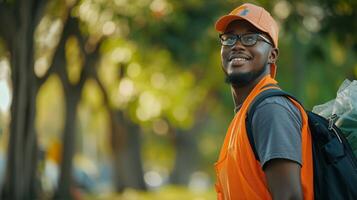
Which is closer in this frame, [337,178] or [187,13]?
[337,178]

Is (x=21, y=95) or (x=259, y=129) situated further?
(x=21, y=95)

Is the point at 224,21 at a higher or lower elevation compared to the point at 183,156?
lower

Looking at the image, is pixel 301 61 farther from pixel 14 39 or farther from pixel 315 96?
pixel 315 96

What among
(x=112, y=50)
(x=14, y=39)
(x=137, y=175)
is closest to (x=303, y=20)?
(x=14, y=39)

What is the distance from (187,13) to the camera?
20484 mm

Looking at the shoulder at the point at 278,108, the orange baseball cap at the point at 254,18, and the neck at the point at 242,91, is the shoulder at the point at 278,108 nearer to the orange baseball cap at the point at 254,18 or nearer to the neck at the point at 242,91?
the neck at the point at 242,91

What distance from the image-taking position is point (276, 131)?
3.39 metres

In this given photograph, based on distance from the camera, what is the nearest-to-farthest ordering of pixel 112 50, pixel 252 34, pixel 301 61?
pixel 252 34 → pixel 301 61 → pixel 112 50

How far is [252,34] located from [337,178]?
696 millimetres

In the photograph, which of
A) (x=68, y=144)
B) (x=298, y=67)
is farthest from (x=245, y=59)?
(x=68, y=144)

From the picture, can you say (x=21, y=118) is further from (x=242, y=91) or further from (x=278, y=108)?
(x=278, y=108)

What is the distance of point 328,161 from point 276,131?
0.25m

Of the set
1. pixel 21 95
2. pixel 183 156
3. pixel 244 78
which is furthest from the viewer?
pixel 183 156

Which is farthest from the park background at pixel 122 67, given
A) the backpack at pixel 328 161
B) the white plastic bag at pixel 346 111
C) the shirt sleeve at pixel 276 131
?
the shirt sleeve at pixel 276 131
